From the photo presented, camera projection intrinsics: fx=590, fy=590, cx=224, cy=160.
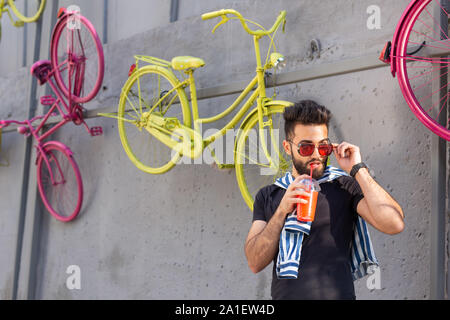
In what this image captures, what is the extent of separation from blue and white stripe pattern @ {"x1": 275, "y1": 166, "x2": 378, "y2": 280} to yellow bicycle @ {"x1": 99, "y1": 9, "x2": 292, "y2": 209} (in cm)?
109

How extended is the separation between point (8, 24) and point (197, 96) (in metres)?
3.59

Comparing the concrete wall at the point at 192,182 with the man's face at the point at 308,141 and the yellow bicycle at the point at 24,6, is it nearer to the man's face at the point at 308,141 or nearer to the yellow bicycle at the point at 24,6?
the yellow bicycle at the point at 24,6

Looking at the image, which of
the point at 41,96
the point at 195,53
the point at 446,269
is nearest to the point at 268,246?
the point at 446,269

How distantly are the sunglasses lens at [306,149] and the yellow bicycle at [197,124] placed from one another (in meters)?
0.94

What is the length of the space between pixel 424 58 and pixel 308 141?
127 cm

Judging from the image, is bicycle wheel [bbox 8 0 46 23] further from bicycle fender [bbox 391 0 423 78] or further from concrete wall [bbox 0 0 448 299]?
bicycle fender [bbox 391 0 423 78]

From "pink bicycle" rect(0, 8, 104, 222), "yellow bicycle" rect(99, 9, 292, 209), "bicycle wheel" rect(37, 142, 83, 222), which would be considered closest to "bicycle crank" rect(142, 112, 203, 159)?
"yellow bicycle" rect(99, 9, 292, 209)

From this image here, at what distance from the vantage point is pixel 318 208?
1996 mm

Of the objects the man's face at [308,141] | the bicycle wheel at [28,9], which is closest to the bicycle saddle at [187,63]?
the man's face at [308,141]

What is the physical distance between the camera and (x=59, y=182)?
5.54m

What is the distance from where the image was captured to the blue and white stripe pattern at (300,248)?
6.37ft

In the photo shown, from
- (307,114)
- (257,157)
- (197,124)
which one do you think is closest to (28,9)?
(197,124)

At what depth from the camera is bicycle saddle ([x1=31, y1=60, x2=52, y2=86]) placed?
17.8 feet
